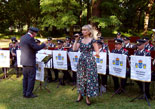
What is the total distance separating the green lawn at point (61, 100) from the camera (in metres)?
5.65

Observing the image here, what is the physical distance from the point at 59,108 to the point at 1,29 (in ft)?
110

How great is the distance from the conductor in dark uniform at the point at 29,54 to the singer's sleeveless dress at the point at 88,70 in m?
1.46

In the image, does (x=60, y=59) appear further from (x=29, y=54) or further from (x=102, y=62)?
(x=102, y=62)

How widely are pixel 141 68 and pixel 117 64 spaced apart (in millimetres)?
816

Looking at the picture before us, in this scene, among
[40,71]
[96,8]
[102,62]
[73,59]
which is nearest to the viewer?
[102,62]

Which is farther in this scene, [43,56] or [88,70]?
[43,56]

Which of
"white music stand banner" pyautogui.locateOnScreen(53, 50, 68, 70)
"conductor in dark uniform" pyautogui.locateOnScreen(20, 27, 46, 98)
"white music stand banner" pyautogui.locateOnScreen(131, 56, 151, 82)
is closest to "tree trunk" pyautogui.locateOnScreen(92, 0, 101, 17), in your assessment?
"white music stand banner" pyautogui.locateOnScreen(53, 50, 68, 70)

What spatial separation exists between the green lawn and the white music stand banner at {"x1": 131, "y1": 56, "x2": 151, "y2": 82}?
87cm

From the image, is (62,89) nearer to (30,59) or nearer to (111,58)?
(30,59)

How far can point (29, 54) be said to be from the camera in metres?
6.12

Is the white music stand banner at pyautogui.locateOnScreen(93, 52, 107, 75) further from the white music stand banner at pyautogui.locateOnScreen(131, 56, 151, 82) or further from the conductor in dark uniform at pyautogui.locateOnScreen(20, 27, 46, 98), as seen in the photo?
the conductor in dark uniform at pyautogui.locateOnScreen(20, 27, 46, 98)

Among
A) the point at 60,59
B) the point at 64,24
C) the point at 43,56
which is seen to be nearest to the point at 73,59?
the point at 60,59

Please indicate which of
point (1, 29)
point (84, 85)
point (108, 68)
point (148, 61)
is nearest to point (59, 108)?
point (84, 85)

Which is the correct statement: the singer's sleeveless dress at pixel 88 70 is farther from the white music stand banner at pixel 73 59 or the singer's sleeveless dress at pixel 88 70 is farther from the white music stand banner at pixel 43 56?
the white music stand banner at pixel 43 56
